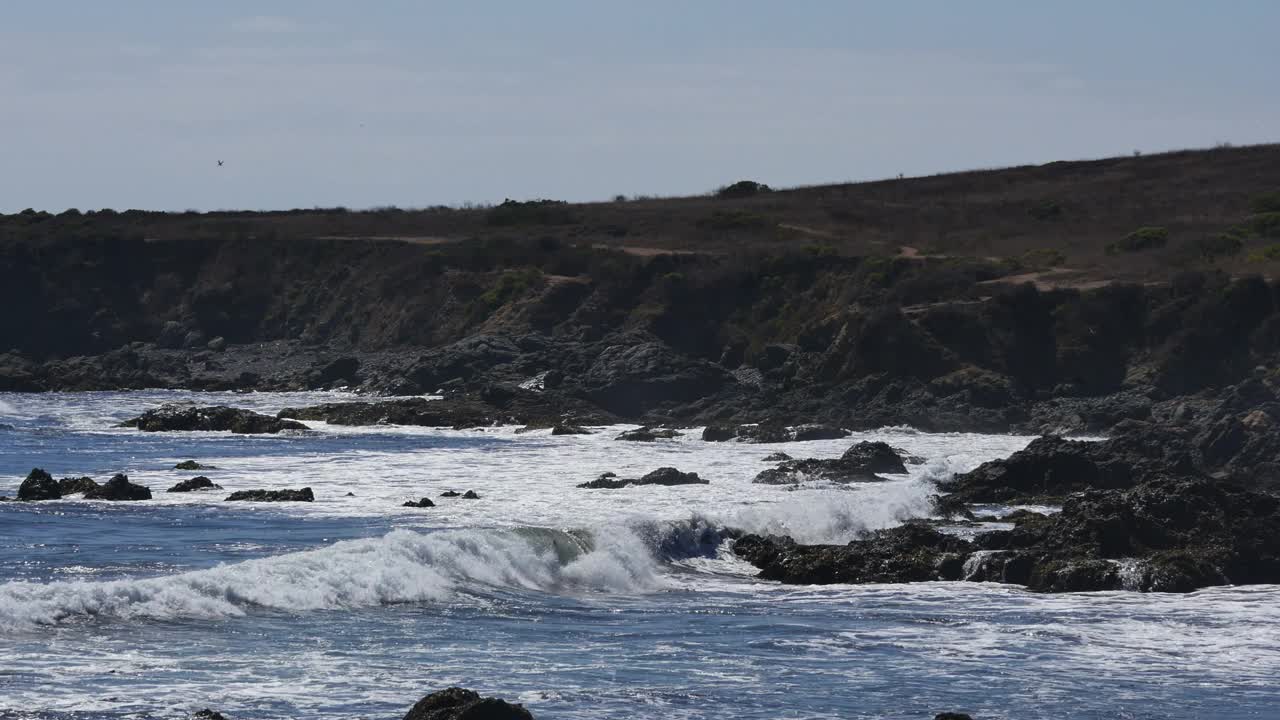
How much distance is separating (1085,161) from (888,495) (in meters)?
83.1

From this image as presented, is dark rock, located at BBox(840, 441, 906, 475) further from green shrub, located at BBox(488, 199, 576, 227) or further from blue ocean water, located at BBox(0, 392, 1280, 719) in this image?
green shrub, located at BBox(488, 199, 576, 227)

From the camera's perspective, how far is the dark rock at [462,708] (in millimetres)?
13914

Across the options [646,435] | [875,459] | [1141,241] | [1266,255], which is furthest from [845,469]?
[1141,241]

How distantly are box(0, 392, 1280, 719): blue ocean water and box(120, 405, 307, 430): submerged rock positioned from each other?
20.9m

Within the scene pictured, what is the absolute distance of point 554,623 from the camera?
72.1 feet

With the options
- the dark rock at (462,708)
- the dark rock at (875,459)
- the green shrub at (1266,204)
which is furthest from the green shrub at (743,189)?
the dark rock at (462,708)

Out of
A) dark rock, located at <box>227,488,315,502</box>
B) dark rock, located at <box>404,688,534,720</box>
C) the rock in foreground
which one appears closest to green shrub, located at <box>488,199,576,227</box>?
dark rock, located at <box>227,488,315,502</box>

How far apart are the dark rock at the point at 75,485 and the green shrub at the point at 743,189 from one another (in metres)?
85.0

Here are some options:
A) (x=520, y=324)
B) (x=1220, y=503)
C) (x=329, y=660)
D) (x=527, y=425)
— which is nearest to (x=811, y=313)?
(x=520, y=324)

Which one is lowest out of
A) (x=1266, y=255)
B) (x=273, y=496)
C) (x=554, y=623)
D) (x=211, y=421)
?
(x=554, y=623)

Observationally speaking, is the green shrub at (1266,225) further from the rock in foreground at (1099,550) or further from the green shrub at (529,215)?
the rock in foreground at (1099,550)

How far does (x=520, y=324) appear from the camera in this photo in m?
77.3

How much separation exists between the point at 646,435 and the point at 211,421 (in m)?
15.0

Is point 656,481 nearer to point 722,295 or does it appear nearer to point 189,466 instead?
point 189,466
